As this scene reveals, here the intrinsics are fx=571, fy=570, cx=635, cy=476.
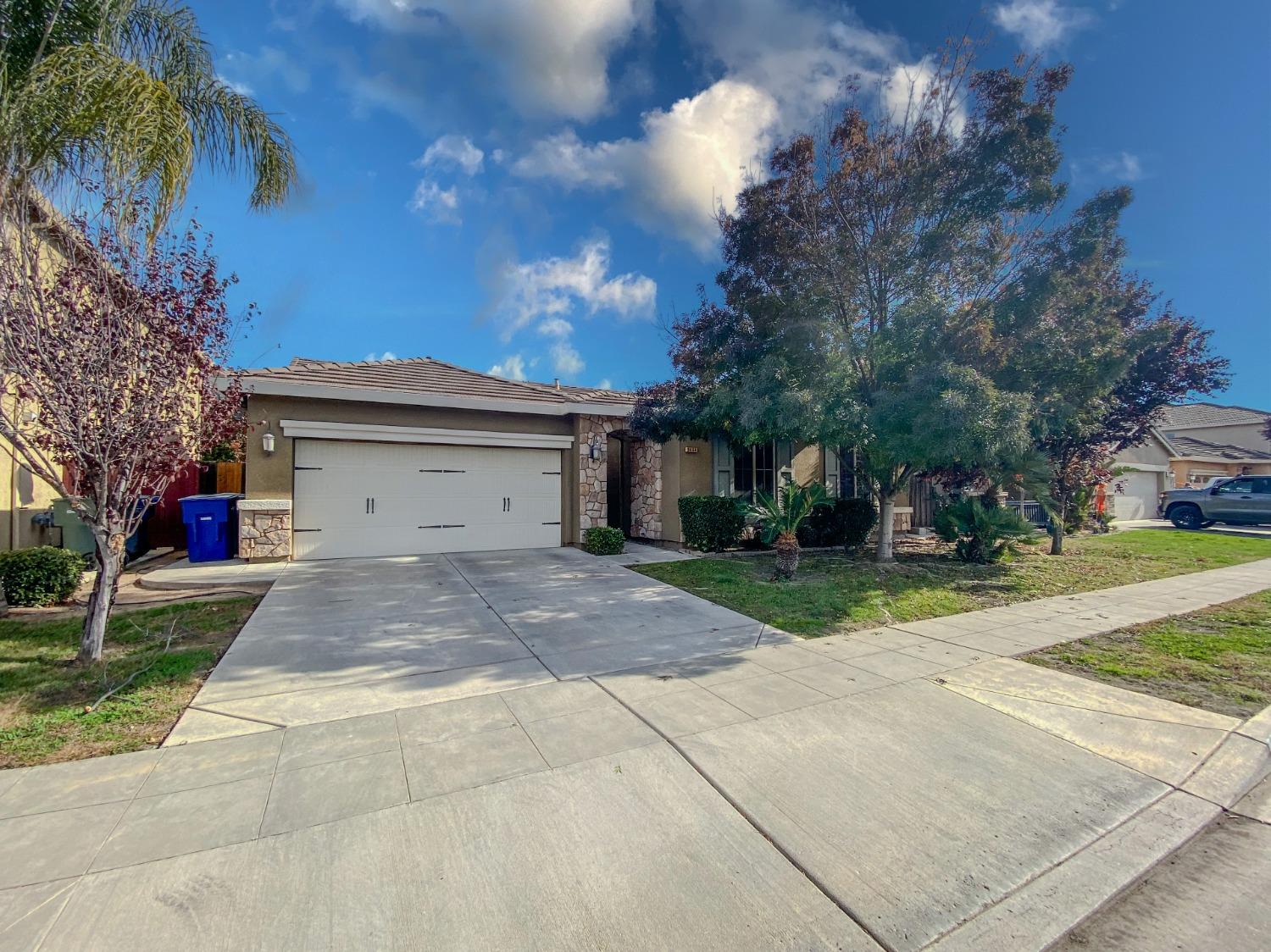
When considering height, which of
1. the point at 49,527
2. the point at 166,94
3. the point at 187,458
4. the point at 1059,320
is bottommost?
the point at 49,527

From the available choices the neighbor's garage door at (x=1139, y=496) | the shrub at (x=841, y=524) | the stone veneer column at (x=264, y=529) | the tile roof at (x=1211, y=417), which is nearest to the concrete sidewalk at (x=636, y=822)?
the stone veneer column at (x=264, y=529)

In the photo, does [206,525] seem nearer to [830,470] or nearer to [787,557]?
[787,557]

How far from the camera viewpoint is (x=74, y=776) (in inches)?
122

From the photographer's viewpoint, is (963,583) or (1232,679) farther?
(963,583)

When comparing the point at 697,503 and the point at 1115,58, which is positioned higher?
the point at 1115,58

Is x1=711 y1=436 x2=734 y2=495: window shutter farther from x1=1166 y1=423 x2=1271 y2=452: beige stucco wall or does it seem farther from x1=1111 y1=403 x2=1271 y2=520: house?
x1=1166 y1=423 x2=1271 y2=452: beige stucco wall

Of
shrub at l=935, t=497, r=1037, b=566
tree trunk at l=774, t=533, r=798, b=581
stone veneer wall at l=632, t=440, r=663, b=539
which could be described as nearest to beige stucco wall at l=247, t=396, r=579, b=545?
stone veneer wall at l=632, t=440, r=663, b=539

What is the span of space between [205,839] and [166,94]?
5946 mm

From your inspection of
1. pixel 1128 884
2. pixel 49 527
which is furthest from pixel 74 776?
pixel 49 527

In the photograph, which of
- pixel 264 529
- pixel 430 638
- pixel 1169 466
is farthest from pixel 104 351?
pixel 1169 466

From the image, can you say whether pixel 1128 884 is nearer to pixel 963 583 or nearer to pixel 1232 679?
pixel 1232 679

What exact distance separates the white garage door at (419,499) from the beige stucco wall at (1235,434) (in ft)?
114

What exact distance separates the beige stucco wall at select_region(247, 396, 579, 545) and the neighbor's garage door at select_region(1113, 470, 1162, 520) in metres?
21.3

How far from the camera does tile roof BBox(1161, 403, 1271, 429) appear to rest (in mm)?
30203
